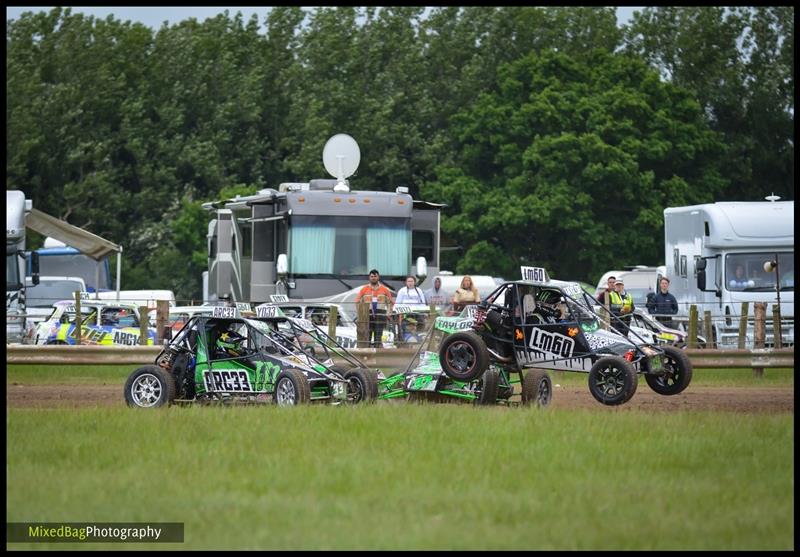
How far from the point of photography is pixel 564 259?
196 ft

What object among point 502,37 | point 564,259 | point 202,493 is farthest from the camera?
point 502,37

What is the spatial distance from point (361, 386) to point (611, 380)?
276cm

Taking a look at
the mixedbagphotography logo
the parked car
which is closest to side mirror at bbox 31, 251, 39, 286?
the parked car

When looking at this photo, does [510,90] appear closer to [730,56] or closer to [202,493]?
[730,56]

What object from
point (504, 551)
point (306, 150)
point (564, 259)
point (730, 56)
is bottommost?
point (504, 551)

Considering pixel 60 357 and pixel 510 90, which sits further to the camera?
pixel 510 90

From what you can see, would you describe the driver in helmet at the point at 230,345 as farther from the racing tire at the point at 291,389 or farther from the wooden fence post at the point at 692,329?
the wooden fence post at the point at 692,329

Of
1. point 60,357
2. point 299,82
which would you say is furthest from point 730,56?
point 60,357

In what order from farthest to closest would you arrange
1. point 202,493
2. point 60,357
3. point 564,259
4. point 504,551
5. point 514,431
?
point 564,259 → point 60,357 → point 514,431 → point 202,493 → point 504,551

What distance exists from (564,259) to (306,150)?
1053 cm

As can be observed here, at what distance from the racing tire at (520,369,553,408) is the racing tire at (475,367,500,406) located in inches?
14.4

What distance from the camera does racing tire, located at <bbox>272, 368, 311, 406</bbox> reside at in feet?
55.2

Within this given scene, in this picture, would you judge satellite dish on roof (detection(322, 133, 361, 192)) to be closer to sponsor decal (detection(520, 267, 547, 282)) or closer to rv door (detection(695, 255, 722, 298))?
rv door (detection(695, 255, 722, 298))

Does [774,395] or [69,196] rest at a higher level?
[69,196]
